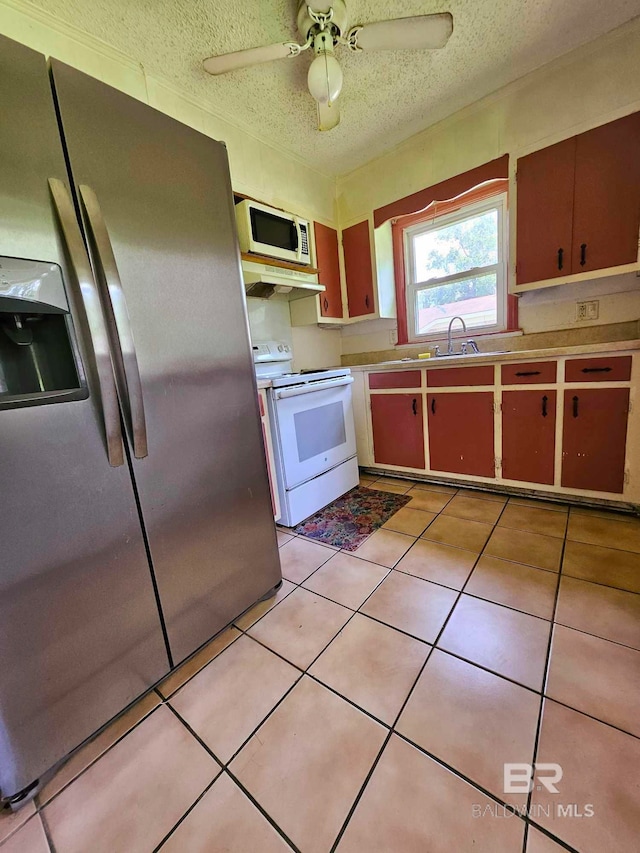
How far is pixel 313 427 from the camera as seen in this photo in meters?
2.16

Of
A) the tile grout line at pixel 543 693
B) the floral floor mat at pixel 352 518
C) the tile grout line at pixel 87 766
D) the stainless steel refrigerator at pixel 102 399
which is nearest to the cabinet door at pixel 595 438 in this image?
the tile grout line at pixel 543 693

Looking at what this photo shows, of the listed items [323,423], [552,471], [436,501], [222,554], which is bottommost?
[436,501]

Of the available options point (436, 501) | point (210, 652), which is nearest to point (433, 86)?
point (436, 501)

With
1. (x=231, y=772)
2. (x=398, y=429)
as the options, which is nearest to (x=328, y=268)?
(x=398, y=429)

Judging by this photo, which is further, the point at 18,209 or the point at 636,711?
the point at 636,711

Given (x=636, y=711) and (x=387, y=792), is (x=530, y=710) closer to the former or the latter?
(x=636, y=711)

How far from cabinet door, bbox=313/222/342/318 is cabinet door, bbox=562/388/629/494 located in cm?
181

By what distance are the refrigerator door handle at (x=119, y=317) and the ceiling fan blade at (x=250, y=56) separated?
1207 mm

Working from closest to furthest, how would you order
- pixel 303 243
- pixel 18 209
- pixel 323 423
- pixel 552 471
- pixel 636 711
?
pixel 18 209 < pixel 636 711 < pixel 552 471 < pixel 323 423 < pixel 303 243

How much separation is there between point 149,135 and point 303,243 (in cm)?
154

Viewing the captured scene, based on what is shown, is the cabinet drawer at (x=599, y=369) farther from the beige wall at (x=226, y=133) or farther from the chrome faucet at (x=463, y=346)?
the beige wall at (x=226, y=133)

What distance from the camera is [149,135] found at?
981 millimetres

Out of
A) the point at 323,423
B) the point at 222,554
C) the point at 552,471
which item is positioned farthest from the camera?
the point at 323,423

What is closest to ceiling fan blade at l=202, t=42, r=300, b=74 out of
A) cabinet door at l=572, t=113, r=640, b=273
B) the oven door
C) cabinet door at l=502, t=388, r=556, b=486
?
the oven door
